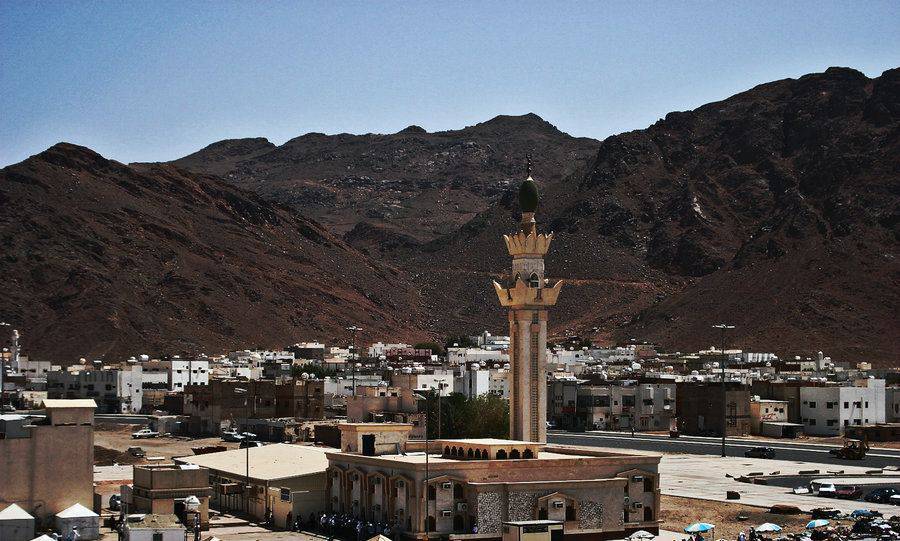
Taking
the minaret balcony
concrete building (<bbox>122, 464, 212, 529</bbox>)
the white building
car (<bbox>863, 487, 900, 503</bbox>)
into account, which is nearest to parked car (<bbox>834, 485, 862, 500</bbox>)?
car (<bbox>863, 487, 900, 503</bbox>)

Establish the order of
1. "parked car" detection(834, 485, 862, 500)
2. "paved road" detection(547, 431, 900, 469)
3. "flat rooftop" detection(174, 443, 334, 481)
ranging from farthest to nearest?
"paved road" detection(547, 431, 900, 469), "parked car" detection(834, 485, 862, 500), "flat rooftop" detection(174, 443, 334, 481)

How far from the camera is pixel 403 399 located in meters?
89.4

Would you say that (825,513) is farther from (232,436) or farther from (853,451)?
(232,436)

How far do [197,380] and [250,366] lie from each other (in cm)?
1543

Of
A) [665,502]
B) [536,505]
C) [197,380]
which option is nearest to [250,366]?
[197,380]

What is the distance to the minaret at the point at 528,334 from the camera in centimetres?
6444

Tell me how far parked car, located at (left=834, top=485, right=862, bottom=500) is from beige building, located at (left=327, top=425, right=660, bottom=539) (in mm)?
15333

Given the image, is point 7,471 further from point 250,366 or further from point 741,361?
point 741,361

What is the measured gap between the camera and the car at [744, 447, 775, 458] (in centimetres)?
9231

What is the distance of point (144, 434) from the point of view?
10600 cm

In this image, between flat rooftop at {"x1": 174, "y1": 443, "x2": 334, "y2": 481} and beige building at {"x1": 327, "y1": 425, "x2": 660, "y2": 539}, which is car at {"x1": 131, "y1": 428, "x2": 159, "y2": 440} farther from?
beige building at {"x1": 327, "y1": 425, "x2": 660, "y2": 539}

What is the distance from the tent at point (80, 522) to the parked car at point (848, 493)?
34.9 m

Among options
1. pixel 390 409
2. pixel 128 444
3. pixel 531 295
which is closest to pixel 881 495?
pixel 531 295

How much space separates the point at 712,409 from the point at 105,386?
56.3 meters
